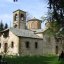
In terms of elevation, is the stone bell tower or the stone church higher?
the stone bell tower

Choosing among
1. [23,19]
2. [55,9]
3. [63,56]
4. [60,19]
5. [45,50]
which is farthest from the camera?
[23,19]

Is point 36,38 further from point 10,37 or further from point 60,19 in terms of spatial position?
point 60,19

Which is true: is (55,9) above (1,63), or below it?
above

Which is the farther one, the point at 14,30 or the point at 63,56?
the point at 14,30

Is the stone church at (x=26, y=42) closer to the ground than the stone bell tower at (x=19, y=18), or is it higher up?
closer to the ground

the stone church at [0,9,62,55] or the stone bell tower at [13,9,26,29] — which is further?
the stone bell tower at [13,9,26,29]

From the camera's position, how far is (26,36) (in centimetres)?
5391

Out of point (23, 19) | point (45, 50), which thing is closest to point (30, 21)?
point (23, 19)

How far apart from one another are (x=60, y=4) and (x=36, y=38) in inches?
1651

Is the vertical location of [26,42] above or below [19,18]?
below

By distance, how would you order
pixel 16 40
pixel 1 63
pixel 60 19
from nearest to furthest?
pixel 1 63, pixel 60 19, pixel 16 40

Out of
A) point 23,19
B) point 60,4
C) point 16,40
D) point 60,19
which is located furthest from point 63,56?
point 23,19

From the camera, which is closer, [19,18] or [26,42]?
[26,42]

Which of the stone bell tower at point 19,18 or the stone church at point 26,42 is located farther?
the stone bell tower at point 19,18
